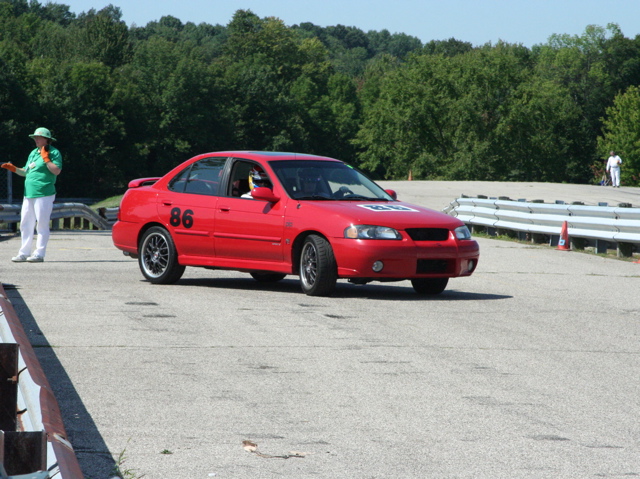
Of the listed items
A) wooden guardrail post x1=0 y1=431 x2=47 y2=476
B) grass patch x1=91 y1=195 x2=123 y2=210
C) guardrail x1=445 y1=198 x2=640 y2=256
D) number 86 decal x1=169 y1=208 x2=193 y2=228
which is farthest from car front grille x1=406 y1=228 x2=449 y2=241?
grass patch x1=91 y1=195 x2=123 y2=210

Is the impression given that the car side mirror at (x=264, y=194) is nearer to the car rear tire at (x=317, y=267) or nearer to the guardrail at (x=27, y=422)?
the car rear tire at (x=317, y=267)

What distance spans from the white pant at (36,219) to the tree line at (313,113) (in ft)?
201

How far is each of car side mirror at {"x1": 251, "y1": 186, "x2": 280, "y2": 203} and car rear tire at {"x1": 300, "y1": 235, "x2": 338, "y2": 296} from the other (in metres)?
0.65

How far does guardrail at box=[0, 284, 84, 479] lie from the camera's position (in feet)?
10.2

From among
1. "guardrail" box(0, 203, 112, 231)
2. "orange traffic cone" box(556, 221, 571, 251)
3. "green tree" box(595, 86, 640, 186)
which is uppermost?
"green tree" box(595, 86, 640, 186)

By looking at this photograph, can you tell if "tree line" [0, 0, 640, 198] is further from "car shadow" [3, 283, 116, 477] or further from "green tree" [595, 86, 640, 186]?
"car shadow" [3, 283, 116, 477]

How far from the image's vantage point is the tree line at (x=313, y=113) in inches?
3231

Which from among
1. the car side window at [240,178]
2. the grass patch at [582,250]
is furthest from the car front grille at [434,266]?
the grass patch at [582,250]

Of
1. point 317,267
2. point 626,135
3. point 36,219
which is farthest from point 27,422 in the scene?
point 626,135

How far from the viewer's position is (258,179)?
1183 cm

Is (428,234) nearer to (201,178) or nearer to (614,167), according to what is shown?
(201,178)

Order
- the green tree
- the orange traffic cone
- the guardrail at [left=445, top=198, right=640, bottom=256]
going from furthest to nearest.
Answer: the green tree → the orange traffic cone → the guardrail at [left=445, top=198, right=640, bottom=256]

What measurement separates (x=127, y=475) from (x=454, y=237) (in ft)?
24.0

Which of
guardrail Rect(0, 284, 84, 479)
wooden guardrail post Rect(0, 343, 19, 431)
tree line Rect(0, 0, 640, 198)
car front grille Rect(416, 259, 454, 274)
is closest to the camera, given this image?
guardrail Rect(0, 284, 84, 479)
